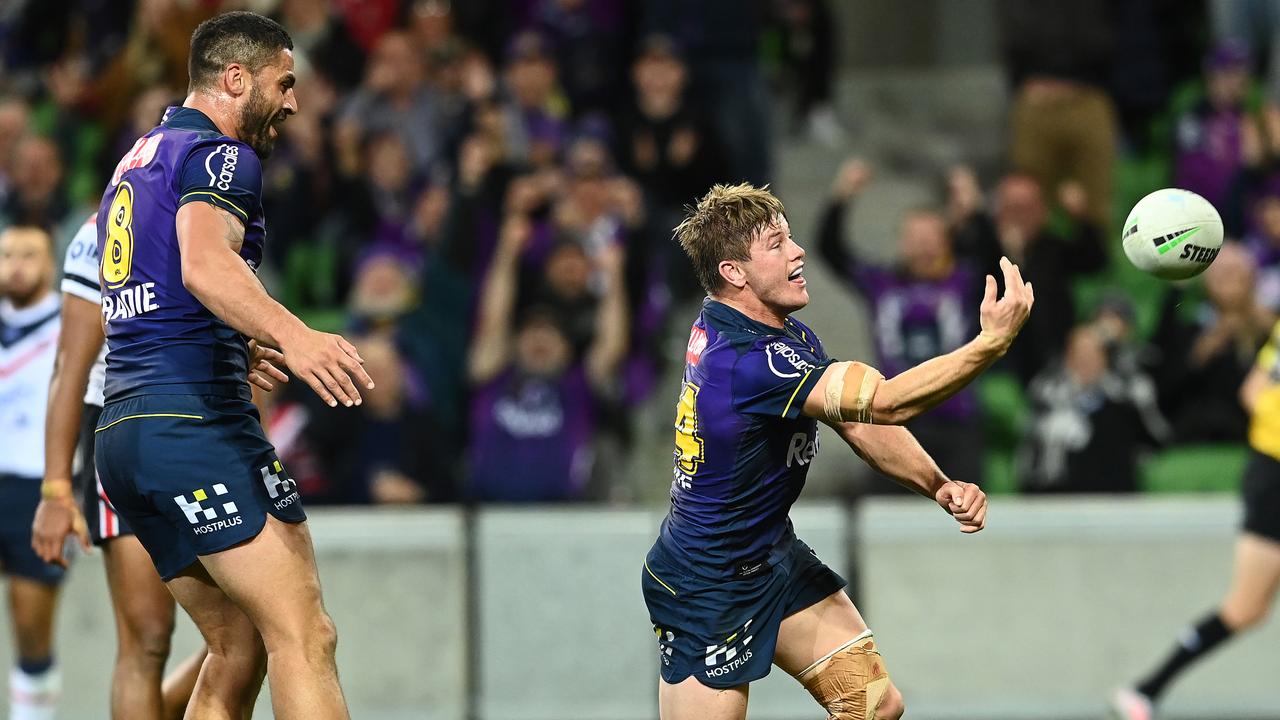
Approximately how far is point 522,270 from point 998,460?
350 cm

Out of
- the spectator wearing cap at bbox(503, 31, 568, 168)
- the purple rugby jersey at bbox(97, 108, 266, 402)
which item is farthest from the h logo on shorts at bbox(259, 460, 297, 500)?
the spectator wearing cap at bbox(503, 31, 568, 168)

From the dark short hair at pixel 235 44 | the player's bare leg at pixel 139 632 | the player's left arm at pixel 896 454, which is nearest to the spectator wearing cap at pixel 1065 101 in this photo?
the player's left arm at pixel 896 454

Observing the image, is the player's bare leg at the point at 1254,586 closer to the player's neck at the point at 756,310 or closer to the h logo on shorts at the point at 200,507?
the player's neck at the point at 756,310

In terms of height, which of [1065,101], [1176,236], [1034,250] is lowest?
[1034,250]

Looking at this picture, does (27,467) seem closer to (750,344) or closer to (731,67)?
(750,344)

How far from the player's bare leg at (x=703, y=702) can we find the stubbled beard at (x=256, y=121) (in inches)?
89.4

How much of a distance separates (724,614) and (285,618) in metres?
1.50

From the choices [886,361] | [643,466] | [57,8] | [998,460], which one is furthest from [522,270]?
[57,8]

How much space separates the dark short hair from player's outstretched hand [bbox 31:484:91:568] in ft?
6.03

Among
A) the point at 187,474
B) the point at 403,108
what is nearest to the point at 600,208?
the point at 403,108

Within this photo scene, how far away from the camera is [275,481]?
17.5 ft

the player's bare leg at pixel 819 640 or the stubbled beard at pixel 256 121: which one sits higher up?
the stubbled beard at pixel 256 121

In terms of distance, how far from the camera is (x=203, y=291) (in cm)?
494

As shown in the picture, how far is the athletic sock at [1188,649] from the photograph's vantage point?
921 centimetres
